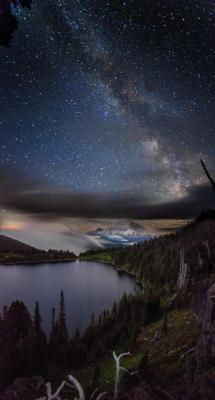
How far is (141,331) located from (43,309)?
10510 cm

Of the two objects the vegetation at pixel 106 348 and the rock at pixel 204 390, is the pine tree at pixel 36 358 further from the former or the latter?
the rock at pixel 204 390

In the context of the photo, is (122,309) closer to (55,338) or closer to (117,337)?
(117,337)

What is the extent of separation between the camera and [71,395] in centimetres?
5619

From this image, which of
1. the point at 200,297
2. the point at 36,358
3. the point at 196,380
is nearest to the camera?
the point at 196,380

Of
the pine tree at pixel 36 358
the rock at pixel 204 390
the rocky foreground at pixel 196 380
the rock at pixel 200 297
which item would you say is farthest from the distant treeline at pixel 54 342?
the rock at pixel 204 390

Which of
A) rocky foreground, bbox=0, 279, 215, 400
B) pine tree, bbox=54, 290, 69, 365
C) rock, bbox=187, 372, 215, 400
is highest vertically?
rock, bbox=187, 372, 215, 400

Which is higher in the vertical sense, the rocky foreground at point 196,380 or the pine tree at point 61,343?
the rocky foreground at point 196,380

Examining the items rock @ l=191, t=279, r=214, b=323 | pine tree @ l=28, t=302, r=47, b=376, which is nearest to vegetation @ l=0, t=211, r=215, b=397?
pine tree @ l=28, t=302, r=47, b=376

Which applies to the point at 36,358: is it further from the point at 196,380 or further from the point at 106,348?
the point at 196,380

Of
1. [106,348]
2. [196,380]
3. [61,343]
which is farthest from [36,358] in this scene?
[196,380]

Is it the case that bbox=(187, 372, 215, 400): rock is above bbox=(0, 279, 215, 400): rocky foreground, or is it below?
above

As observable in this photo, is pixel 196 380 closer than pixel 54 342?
Yes

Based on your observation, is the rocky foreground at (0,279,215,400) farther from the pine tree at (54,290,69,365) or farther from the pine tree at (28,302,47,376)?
the pine tree at (54,290,69,365)

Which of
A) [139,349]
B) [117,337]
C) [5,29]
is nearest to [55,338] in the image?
[117,337]
